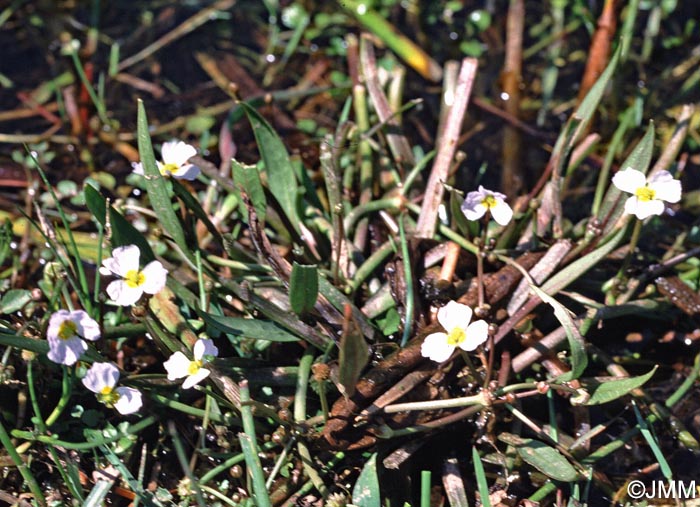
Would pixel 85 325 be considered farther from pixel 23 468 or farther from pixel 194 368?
pixel 23 468

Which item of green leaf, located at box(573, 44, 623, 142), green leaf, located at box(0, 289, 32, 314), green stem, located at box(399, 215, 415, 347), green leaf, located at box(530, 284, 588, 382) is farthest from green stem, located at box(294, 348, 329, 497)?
green leaf, located at box(573, 44, 623, 142)

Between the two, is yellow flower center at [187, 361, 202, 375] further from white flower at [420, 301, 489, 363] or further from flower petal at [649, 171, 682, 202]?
flower petal at [649, 171, 682, 202]

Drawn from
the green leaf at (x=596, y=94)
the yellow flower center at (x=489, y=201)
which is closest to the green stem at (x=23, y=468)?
the yellow flower center at (x=489, y=201)

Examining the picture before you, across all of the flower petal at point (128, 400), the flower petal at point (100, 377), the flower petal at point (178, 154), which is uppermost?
the flower petal at point (178, 154)

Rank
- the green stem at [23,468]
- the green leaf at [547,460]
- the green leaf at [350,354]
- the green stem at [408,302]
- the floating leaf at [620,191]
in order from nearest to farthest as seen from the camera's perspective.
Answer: the green leaf at [350,354], the green stem at [23,468], the green leaf at [547,460], the green stem at [408,302], the floating leaf at [620,191]

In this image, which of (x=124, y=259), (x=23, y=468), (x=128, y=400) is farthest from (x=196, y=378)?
(x=23, y=468)

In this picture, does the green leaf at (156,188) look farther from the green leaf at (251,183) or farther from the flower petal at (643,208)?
the flower petal at (643,208)
